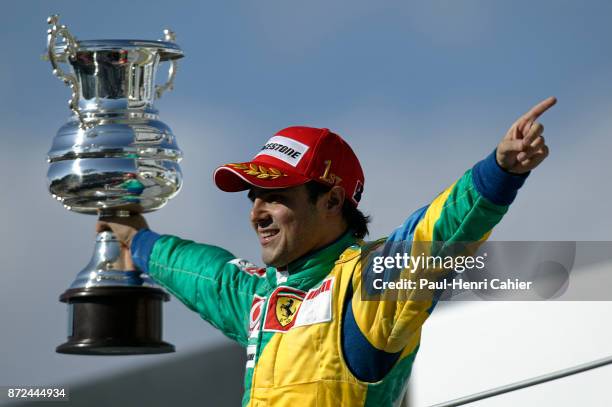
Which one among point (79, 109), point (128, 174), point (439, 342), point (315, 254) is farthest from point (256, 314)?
point (439, 342)

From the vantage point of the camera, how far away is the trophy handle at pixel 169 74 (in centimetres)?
533

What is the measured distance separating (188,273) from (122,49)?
0.86 m

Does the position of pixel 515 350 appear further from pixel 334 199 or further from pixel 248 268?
pixel 334 199

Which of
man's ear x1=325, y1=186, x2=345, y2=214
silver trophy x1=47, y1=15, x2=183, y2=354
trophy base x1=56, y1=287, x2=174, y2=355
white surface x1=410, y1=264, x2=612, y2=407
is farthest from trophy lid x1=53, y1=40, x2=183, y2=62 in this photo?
white surface x1=410, y1=264, x2=612, y2=407

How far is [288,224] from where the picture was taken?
4.44 meters

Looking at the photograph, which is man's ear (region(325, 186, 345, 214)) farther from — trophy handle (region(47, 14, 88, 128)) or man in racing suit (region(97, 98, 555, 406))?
trophy handle (region(47, 14, 88, 128))

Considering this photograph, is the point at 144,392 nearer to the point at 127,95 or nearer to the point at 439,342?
the point at 439,342

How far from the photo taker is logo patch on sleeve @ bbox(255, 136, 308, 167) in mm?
4508

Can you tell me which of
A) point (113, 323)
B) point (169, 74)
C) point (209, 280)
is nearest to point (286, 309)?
point (209, 280)

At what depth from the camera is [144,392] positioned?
8102 millimetres

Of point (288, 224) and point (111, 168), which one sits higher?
point (111, 168)

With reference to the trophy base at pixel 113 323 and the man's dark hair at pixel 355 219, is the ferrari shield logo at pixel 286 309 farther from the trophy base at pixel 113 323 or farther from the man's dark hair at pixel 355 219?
the trophy base at pixel 113 323

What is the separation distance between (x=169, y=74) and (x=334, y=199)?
114 cm

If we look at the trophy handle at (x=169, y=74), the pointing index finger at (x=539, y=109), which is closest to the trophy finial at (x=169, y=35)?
the trophy handle at (x=169, y=74)
